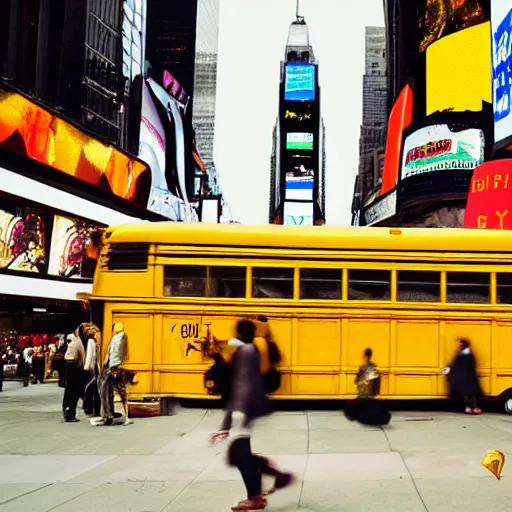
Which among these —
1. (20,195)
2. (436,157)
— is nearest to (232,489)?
(20,195)

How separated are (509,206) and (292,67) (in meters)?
142

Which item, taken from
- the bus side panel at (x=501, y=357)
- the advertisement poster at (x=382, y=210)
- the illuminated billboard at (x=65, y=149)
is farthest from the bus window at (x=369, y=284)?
the advertisement poster at (x=382, y=210)

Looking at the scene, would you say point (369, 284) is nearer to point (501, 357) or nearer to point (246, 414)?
point (501, 357)

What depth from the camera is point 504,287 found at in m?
12.4

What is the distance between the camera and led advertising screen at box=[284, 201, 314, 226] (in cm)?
15862

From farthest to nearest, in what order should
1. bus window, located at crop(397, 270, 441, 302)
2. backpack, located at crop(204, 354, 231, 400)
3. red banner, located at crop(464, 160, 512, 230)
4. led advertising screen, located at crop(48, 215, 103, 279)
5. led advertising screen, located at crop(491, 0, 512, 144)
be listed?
led advertising screen, located at crop(491, 0, 512, 144), red banner, located at crop(464, 160, 512, 230), led advertising screen, located at crop(48, 215, 103, 279), bus window, located at crop(397, 270, 441, 302), backpack, located at crop(204, 354, 231, 400)

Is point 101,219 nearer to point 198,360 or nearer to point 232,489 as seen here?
point 198,360

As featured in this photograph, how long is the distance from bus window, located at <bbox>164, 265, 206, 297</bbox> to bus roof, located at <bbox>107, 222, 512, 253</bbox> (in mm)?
421

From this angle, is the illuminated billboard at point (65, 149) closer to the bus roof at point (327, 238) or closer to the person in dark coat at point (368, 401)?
the bus roof at point (327, 238)

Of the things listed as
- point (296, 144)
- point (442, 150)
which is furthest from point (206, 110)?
point (442, 150)

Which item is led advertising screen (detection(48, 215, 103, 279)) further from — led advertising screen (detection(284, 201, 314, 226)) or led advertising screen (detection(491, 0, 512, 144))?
led advertising screen (detection(284, 201, 314, 226))

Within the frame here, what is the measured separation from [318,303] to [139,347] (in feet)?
9.64

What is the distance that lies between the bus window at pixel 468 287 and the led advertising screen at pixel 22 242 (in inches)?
746

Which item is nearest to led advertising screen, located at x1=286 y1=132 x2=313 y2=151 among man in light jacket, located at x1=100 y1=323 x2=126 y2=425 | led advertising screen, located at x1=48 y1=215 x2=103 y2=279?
led advertising screen, located at x1=48 y1=215 x2=103 y2=279
